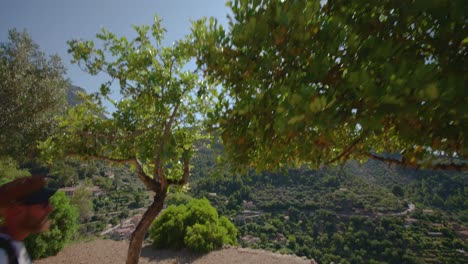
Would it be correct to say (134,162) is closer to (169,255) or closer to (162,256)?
(162,256)

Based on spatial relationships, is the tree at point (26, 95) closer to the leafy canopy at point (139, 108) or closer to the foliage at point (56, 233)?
the foliage at point (56, 233)

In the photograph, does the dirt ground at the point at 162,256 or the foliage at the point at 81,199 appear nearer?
the dirt ground at the point at 162,256

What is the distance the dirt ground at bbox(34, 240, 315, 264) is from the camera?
11633mm

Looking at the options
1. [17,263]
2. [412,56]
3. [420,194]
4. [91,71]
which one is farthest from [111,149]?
[420,194]

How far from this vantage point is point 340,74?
2.34m

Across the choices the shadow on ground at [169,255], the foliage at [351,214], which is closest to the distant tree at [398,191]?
the foliage at [351,214]

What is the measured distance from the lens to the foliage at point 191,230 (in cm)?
1341

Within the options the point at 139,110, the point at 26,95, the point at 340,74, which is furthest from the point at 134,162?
the point at 26,95

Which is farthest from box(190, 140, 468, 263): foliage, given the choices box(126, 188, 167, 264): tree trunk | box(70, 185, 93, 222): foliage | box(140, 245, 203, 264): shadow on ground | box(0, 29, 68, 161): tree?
box(70, 185, 93, 222): foliage

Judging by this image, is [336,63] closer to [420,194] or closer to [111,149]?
[111,149]

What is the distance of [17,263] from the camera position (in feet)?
4.22

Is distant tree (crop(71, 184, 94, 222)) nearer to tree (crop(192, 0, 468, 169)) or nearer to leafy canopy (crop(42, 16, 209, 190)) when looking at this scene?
leafy canopy (crop(42, 16, 209, 190))

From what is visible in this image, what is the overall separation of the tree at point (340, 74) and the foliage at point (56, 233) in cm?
1072

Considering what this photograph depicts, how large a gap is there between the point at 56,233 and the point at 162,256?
175 inches
